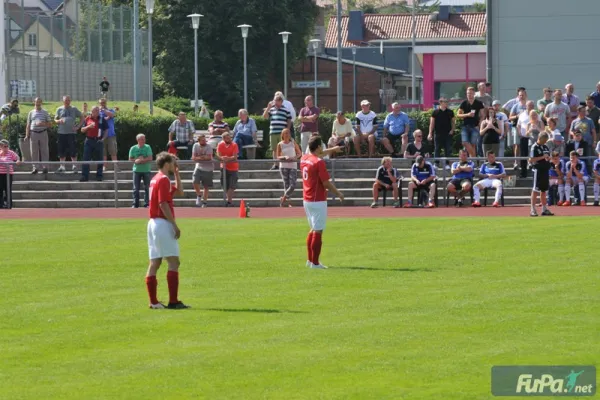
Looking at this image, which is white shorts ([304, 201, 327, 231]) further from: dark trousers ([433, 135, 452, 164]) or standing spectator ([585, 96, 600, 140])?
standing spectator ([585, 96, 600, 140])

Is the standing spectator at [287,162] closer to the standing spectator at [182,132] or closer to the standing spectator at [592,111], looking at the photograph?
the standing spectator at [182,132]

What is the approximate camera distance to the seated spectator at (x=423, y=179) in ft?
104

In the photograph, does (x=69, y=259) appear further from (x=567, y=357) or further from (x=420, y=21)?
(x=420, y=21)

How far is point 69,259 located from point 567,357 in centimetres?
1092

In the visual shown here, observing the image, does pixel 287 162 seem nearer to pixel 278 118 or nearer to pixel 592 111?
pixel 278 118

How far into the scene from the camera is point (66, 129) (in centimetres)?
3612

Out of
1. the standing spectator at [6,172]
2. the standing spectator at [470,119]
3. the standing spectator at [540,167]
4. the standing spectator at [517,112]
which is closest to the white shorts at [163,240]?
the standing spectator at [540,167]

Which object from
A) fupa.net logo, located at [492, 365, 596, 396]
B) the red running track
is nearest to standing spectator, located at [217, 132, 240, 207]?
the red running track

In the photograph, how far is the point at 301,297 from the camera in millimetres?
15711

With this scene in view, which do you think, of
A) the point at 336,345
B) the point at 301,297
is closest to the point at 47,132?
the point at 301,297

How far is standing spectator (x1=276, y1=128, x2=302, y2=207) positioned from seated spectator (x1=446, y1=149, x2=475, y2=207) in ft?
12.0

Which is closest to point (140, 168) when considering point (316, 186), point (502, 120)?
point (502, 120)

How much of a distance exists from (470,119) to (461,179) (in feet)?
6.44

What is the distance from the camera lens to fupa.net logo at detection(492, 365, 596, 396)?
386 inches
